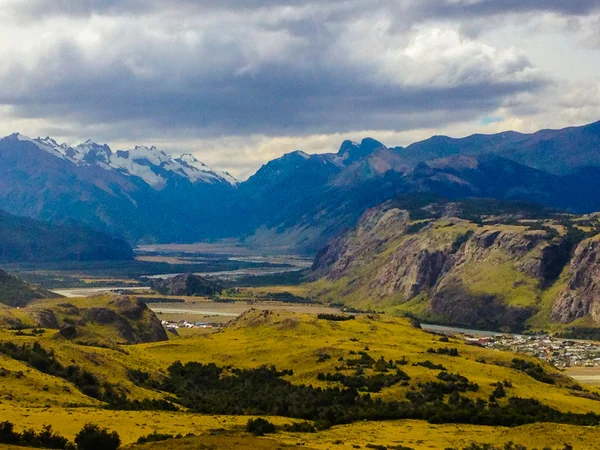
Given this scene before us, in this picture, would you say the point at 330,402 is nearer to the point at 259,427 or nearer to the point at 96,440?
the point at 259,427

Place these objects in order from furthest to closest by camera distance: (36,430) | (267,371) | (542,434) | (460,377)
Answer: (267,371), (460,377), (542,434), (36,430)

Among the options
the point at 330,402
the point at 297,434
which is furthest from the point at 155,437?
the point at 330,402

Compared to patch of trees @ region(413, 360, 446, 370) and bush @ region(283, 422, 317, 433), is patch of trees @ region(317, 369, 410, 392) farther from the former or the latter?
bush @ region(283, 422, 317, 433)

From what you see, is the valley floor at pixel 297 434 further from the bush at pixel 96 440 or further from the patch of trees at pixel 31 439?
the patch of trees at pixel 31 439

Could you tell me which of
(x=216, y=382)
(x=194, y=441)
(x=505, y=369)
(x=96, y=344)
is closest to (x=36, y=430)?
(x=194, y=441)

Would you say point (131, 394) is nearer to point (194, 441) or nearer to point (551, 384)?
point (194, 441)
